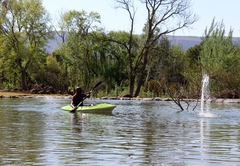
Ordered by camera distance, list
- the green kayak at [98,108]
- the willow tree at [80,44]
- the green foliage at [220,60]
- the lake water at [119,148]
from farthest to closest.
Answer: the willow tree at [80,44], the green foliage at [220,60], the green kayak at [98,108], the lake water at [119,148]

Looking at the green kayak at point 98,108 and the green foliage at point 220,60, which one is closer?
the green kayak at point 98,108

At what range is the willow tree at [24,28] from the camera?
4375 centimetres

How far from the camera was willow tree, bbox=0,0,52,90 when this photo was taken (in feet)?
144

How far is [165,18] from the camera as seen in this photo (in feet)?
110

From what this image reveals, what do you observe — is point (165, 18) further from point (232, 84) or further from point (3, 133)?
point (3, 133)

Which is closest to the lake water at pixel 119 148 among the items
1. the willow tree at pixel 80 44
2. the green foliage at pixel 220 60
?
the green foliage at pixel 220 60

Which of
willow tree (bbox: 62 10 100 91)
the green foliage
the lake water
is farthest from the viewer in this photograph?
willow tree (bbox: 62 10 100 91)

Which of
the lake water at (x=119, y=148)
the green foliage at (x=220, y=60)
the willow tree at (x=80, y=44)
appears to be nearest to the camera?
the lake water at (x=119, y=148)

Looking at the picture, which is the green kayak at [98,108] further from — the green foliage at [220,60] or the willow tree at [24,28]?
the willow tree at [24,28]

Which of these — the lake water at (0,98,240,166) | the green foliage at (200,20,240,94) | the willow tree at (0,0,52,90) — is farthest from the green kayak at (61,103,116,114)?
the willow tree at (0,0,52,90)

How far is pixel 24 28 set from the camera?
146 feet

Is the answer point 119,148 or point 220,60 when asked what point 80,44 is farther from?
point 119,148

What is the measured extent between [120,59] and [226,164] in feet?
125

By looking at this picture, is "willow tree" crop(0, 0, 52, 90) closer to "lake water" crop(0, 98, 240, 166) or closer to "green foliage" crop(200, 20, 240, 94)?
"green foliage" crop(200, 20, 240, 94)
